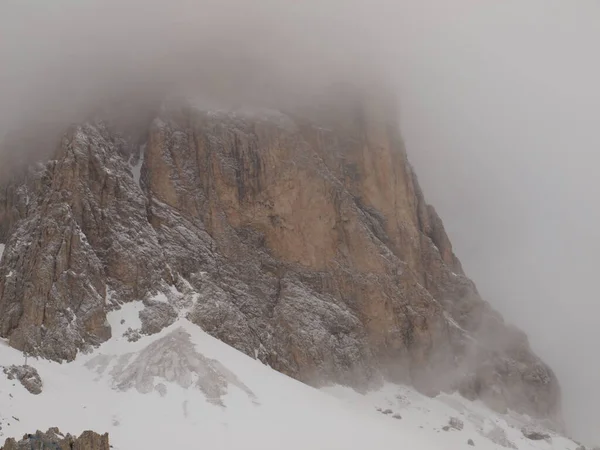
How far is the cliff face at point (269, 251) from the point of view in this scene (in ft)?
260

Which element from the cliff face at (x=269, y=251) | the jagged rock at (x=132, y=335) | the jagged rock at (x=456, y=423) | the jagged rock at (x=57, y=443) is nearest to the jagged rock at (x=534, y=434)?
the cliff face at (x=269, y=251)

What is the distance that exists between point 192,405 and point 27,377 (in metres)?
15.1

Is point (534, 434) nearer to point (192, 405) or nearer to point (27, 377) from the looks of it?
point (192, 405)

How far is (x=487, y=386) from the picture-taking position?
96.8 meters

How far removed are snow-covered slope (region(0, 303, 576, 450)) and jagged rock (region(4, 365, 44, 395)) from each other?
66cm

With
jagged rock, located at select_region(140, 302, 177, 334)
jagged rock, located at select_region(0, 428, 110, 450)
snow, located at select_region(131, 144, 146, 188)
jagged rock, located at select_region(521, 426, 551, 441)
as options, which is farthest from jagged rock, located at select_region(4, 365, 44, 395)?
jagged rock, located at select_region(521, 426, 551, 441)

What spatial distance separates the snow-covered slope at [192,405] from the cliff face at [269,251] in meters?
3.43

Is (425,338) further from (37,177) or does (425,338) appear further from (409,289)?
(37,177)

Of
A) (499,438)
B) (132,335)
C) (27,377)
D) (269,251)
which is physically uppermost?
(269,251)

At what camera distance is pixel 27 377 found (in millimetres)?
63281

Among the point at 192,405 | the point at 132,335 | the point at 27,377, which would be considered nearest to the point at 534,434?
the point at 192,405

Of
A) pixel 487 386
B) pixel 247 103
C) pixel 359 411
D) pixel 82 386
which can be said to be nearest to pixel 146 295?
pixel 82 386

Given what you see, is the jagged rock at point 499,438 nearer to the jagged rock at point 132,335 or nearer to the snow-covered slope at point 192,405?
the snow-covered slope at point 192,405

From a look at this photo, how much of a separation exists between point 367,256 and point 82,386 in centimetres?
4399
